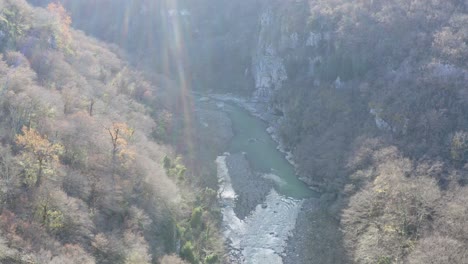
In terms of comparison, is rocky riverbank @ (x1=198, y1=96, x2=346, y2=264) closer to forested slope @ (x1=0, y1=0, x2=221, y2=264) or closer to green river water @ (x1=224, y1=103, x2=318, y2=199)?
green river water @ (x1=224, y1=103, x2=318, y2=199)

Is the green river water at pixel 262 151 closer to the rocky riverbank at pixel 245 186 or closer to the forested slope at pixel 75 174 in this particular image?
the rocky riverbank at pixel 245 186

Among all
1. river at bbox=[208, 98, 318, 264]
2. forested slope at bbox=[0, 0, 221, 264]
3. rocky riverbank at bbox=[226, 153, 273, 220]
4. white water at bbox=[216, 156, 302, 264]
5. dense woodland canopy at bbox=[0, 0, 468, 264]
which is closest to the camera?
forested slope at bbox=[0, 0, 221, 264]

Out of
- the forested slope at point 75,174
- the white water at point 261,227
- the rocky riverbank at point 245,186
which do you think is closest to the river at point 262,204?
the white water at point 261,227

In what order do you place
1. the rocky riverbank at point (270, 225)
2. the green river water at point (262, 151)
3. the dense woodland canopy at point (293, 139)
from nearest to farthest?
the dense woodland canopy at point (293, 139)
the rocky riverbank at point (270, 225)
the green river water at point (262, 151)

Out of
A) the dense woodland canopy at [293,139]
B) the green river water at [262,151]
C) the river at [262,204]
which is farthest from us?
the green river water at [262,151]

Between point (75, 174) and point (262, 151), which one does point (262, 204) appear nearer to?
point (262, 151)

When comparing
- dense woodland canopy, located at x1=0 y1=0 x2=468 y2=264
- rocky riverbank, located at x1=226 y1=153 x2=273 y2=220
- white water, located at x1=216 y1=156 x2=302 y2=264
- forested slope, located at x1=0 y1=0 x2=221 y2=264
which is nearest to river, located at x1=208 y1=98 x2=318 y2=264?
white water, located at x1=216 y1=156 x2=302 y2=264
